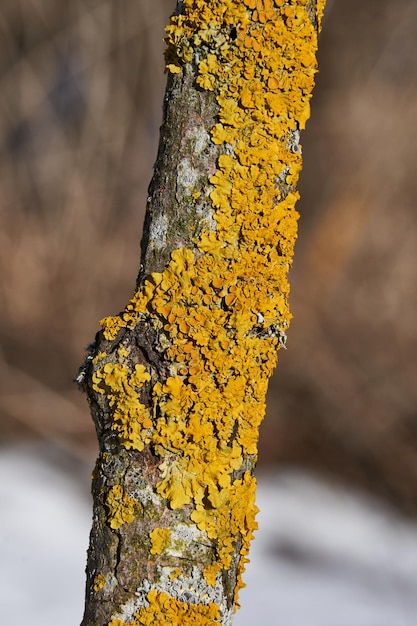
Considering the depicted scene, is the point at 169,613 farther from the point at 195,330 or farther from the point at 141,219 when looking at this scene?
the point at 141,219

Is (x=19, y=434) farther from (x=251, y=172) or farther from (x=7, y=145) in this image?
(x=251, y=172)

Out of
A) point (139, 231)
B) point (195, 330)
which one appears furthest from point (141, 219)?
point (195, 330)

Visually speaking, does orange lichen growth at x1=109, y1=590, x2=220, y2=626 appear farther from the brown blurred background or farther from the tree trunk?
the brown blurred background

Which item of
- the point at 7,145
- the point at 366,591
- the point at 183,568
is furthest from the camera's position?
the point at 7,145

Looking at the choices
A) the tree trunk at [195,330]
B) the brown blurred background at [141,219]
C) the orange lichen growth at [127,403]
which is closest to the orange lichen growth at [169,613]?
the tree trunk at [195,330]

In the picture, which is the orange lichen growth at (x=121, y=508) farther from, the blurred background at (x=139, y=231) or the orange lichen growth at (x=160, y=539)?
the blurred background at (x=139, y=231)

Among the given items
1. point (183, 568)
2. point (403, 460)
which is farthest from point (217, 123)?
point (403, 460)
